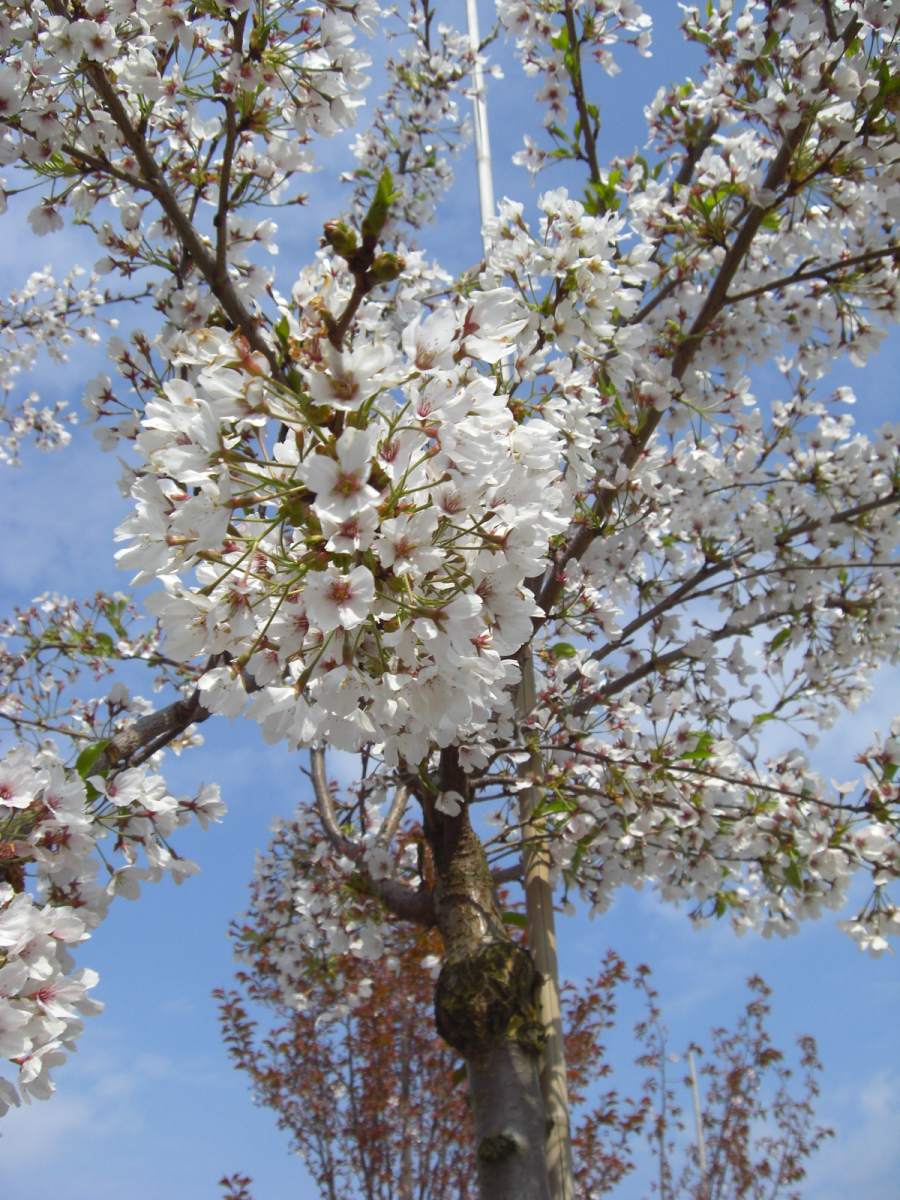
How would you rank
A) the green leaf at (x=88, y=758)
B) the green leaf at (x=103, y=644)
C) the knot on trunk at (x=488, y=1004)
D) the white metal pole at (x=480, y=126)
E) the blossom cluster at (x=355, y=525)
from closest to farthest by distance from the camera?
the blossom cluster at (x=355, y=525)
the green leaf at (x=88, y=758)
the knot on trunk at (x=488, y=1004)
the green leaf at (x=103, y=644)
the white metal pole at (x=480, y=126)

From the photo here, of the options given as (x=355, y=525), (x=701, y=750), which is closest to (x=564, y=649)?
(x=701, y=750)

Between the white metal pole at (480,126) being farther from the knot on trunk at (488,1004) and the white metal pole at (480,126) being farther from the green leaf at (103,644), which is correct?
the knot on trunk at (488,1004)

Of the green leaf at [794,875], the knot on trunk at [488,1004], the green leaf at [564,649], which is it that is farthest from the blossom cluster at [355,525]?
the green leaf at [794,875]

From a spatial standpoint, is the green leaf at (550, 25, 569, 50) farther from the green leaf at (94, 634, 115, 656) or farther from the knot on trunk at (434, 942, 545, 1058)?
the knot on trunk at (434, 942, 545, 1058)

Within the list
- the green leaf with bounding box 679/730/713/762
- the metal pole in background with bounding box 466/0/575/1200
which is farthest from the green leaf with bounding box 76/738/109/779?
the green leaf with bounding box 679/730/713/762

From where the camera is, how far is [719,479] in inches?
183

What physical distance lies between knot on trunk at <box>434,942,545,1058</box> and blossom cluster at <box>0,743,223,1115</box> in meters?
1.09

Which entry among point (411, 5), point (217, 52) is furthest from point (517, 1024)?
point (411, 5)

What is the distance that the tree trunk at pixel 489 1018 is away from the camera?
2838 mm

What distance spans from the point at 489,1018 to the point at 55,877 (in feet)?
5.21

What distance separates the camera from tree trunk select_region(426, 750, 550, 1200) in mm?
2838

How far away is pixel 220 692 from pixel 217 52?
2.17 metres

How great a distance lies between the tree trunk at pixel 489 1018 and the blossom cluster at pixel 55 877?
1.12 m

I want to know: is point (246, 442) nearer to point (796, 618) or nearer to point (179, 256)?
point (179, 256)
